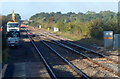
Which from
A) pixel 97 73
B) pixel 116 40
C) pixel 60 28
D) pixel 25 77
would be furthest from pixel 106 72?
pixel 60 28

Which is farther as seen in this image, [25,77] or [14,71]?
[14,71]

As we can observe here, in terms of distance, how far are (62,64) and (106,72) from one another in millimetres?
3800

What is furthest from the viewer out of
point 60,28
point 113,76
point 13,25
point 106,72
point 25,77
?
point 60,28

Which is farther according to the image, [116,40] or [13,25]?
[13,25]

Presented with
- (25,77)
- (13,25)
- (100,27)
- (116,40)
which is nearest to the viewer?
(25,77)

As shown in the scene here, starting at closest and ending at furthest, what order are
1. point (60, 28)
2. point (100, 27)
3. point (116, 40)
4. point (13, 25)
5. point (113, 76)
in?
point (113, 76) < point (116, 40) < point (100, 27) < point (13, 25) < point (60, 28)

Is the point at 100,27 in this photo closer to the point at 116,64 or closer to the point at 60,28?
the point at 116,64

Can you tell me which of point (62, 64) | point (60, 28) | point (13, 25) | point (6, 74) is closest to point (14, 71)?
point (6, 74)

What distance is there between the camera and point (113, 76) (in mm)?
14430

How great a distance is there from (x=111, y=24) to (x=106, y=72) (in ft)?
94.0

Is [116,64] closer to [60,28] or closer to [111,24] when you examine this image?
[111,24]

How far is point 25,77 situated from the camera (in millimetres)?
13508

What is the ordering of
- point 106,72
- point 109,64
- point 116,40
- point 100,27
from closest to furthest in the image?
1. point 106,72
2. point 109,64
3. point 116,40
4. point 100,27

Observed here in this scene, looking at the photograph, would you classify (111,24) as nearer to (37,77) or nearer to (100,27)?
(100,27)
